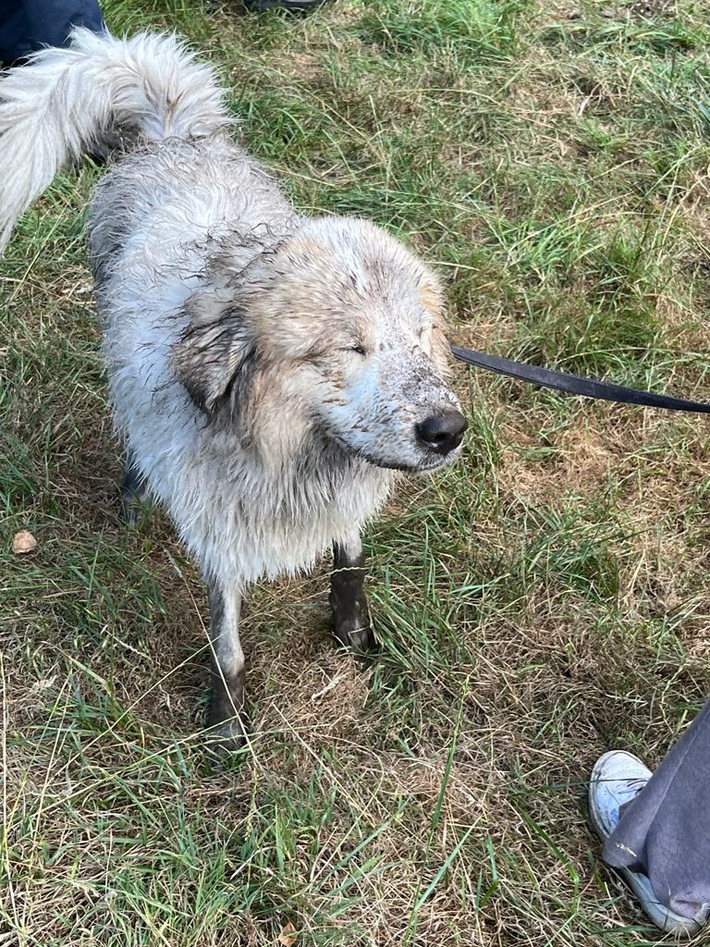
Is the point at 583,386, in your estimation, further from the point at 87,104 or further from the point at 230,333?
the point at 87,104

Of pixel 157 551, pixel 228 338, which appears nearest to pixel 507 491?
pixel 157 551

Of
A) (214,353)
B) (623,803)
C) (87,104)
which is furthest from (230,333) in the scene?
(623,803)

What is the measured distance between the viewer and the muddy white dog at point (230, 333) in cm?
228

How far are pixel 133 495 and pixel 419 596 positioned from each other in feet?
3.94

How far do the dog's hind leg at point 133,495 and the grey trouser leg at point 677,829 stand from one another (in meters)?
2.04

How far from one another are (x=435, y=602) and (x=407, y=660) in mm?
244

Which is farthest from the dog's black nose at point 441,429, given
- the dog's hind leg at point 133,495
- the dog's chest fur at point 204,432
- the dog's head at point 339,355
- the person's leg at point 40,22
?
the person's leg at point 40,22

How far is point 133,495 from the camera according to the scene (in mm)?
3660

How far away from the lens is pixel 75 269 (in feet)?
14.8

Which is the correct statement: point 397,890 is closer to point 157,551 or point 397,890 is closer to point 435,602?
point 435,602

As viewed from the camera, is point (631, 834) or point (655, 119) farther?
point (655, 119)

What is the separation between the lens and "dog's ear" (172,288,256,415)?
234 centimetres

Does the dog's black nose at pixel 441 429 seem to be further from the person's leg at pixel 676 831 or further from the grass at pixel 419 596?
the grass at pixel 419 596


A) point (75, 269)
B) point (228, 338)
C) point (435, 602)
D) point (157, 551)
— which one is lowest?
point (435, 602)
